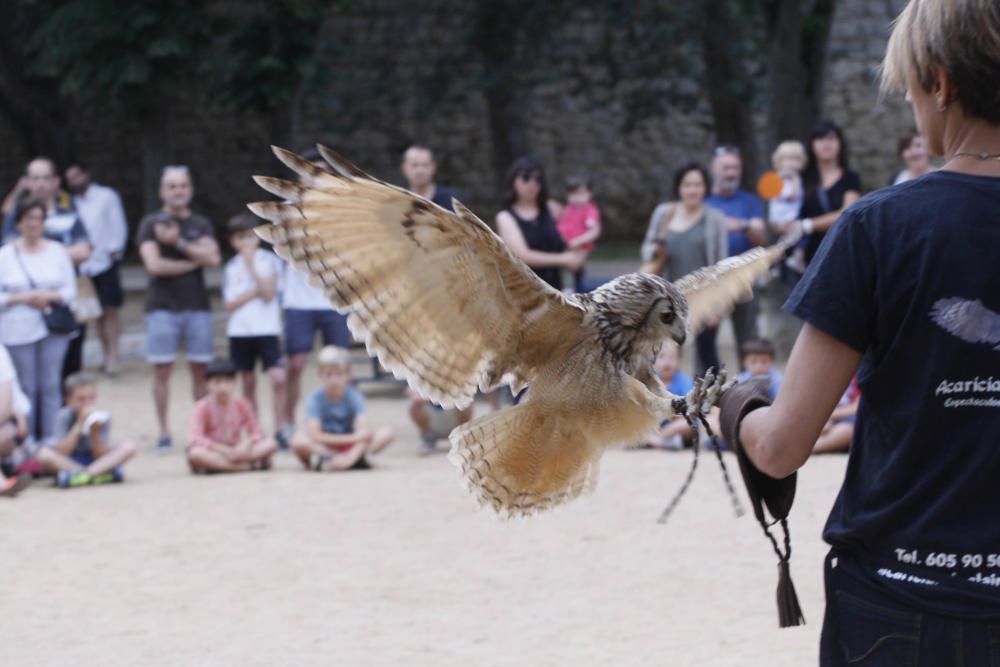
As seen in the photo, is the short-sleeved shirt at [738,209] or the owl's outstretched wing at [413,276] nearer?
the owl's outstretched wing at [413,276]

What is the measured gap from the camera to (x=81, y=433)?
8.47 m

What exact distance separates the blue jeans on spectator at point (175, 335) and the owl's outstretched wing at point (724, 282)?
6.14 metres

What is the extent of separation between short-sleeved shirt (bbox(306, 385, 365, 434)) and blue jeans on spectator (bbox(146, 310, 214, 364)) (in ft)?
3.97

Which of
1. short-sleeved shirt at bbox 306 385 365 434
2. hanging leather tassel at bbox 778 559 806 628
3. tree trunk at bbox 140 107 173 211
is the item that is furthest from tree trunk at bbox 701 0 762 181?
hanging leather tassel at bbox 778 559 806 628

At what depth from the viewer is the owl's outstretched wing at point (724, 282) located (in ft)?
13.2

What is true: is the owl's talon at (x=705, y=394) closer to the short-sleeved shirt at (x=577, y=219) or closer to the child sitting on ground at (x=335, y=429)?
the child sitting on ground at (x=335, y=429)

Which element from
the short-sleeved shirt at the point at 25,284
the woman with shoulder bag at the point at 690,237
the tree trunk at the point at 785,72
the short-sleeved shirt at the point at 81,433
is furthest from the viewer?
the tree trunk at the point at 785,72

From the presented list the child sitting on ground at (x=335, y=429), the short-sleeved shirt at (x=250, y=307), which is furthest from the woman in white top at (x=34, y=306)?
the child sitting on ground at (x=335, y=429)

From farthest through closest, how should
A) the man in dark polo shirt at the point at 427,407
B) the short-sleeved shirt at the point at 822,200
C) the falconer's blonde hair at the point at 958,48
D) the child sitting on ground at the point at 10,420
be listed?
the short-sleeved shirt at the point at 822,200, the man in dark polo shirt at the point at 427,407, the child sitting on ground at the point at 10,420, the falconer's blonde hair at the point at 958,48

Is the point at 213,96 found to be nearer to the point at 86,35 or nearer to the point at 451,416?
the point at 86,35

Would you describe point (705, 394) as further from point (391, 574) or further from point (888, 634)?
point (391, 574)

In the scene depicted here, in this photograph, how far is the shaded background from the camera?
1567cm

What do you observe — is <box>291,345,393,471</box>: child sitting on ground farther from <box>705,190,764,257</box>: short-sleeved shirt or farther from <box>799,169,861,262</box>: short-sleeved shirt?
<box>799,169,861,262</box>: short-sleeved shirt

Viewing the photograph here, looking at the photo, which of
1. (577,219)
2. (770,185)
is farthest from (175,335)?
(770,185)
